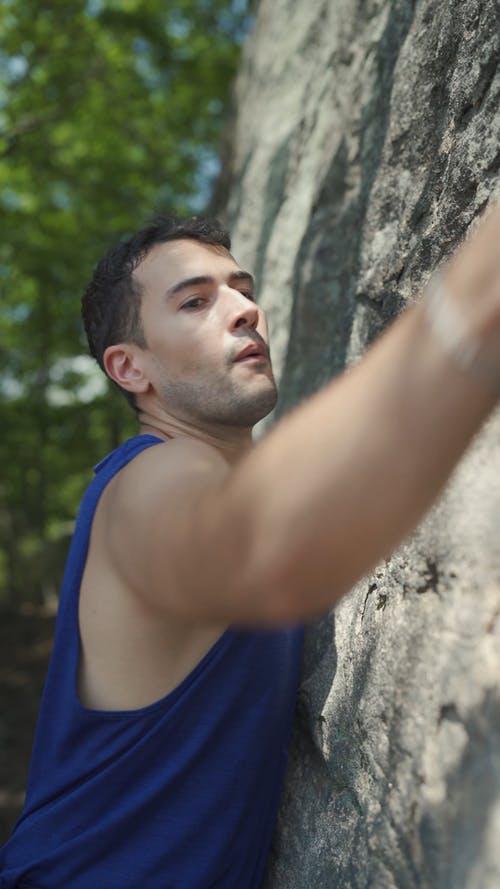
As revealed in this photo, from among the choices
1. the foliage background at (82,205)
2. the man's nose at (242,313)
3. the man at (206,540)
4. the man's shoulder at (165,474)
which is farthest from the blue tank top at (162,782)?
the foliage background at (82,205)

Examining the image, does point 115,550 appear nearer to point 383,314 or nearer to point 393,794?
point 393,794

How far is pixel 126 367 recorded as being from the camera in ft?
8.29

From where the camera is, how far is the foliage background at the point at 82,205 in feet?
38.8

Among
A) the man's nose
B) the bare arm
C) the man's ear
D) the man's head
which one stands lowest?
the man's ear

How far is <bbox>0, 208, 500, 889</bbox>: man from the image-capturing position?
1.14 m

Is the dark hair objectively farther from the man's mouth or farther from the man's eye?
the man's mouth

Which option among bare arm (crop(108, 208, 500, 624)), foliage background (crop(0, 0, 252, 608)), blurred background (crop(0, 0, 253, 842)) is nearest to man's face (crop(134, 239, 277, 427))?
bare arm (crop(108, 208, 500, 624))

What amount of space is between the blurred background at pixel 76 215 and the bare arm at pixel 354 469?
9.65 m

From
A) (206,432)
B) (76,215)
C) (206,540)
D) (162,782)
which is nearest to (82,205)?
(76,215)

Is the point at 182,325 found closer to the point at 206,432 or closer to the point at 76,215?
the point at 206,432

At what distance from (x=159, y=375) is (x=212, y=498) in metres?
1.17

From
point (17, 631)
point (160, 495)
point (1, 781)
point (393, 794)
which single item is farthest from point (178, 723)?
point (17, 631)

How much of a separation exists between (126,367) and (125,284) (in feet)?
0.92

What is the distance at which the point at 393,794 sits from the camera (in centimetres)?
169
